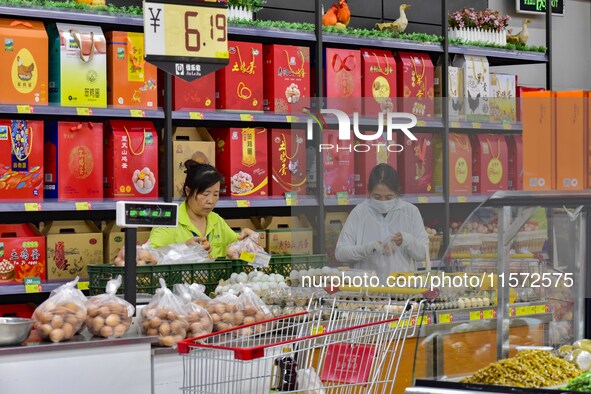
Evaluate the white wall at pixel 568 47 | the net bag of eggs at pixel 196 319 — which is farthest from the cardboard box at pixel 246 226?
the white wall at pixel 568 47

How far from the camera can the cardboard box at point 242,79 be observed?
18.3 feet

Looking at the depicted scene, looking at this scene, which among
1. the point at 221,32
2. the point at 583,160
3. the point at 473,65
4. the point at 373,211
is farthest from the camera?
the point at 473,65

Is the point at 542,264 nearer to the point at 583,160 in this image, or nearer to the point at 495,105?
the point at 583,160

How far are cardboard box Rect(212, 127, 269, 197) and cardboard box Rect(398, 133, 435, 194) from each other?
1.53 meters

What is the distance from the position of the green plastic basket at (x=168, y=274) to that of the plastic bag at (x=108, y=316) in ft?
3.42

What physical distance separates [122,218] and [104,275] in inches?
51.6

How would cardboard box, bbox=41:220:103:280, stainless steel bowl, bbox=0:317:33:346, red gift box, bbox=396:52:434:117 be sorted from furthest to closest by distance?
red gift box, bbox=396:52:434:117 < cardboard box, bbox=41:220:103:280 < stainless steel bowl, bbox=0:317:33:346

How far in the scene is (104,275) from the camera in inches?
167

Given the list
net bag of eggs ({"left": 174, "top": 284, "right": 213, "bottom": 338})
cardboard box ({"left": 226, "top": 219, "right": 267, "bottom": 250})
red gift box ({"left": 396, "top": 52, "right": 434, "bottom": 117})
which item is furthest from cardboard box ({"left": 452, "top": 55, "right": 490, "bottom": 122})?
net bag of eggs ({"left": 174, "top": 284, "right": 213, "bottom": 338})

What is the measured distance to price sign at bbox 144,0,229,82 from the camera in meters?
4.23

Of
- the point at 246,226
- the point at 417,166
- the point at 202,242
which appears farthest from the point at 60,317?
the point at 246,226

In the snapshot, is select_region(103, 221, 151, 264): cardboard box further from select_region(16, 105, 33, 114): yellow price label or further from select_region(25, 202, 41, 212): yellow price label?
select_region(16, 105, 33, 114): yellow price label

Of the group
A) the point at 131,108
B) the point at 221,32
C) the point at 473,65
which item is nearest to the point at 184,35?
the point at 221,32

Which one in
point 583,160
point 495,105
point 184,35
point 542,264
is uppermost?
point 184,35
